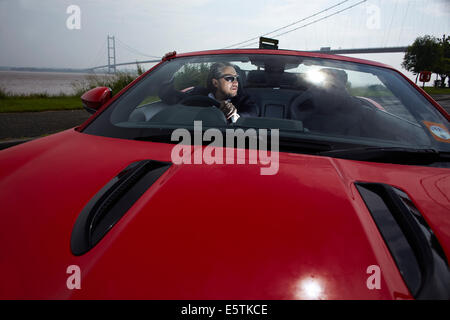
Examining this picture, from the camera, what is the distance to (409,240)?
80cm

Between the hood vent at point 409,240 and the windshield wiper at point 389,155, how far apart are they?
196 mm

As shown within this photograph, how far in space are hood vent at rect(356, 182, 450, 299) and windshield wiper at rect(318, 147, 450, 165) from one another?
0.20 meters

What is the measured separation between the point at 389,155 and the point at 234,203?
2.26ft

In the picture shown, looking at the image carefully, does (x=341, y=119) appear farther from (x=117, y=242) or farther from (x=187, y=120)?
(x=117, y=242)

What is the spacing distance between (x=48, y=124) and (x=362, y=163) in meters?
6.58

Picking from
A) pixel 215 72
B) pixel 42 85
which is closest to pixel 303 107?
pixel 215 72

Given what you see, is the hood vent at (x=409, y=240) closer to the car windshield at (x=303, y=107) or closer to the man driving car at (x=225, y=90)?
the car windshield at (x=303, y=107)

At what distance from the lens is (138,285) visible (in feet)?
2.08

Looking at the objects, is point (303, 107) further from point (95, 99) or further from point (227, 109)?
point (95, 99)

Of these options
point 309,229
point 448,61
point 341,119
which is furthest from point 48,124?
point 448,61

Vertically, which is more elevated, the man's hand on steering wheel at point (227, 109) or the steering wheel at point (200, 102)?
the steering wheel at point (200, 102)

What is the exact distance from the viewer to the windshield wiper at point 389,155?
1180mm

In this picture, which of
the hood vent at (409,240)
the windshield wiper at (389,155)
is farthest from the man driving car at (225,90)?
the hood vent at (409,240)

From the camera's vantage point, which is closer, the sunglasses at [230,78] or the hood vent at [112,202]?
the hood vent at [112,202]
